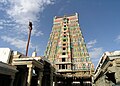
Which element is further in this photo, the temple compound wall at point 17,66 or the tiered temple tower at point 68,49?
the tiered temple tower at point 68,49

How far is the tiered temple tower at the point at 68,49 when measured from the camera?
46.9 metres

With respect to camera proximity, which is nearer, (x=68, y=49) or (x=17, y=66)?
(x=17, y=66)

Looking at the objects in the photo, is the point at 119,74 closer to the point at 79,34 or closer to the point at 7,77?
the point at 7,77

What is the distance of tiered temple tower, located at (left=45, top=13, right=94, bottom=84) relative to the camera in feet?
154

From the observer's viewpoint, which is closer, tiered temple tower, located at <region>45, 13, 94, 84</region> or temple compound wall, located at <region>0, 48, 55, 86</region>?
temple compound wall, located at <region>0, 48, 55, 86</region>

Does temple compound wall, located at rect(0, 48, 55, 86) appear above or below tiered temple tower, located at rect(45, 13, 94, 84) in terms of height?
below

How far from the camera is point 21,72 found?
986 inches

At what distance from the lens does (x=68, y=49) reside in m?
51.2

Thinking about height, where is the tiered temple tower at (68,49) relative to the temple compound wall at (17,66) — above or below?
above

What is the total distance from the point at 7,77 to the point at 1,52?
4.23 m

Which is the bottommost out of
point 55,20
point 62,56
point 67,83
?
point 67,83

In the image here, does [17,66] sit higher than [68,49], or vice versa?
[68,49]

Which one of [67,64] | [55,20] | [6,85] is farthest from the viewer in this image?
[55,20]

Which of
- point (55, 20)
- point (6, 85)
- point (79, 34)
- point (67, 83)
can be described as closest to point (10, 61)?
point (6, 85)
